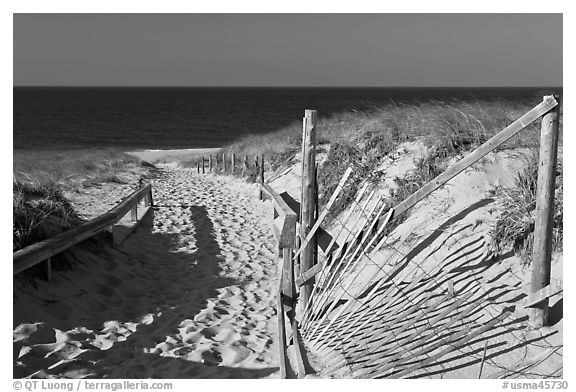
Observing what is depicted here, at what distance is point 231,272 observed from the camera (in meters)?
6.46

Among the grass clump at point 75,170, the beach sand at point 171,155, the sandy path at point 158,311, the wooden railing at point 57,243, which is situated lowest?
the beach sand at point 171,155

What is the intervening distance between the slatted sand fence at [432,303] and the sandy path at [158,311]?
2.02 feet

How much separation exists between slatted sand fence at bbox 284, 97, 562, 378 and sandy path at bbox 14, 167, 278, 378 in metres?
0.62

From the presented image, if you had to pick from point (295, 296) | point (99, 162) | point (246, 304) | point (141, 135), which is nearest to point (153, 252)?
point (246, 304)

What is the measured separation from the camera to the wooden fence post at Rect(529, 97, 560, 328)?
4.10m

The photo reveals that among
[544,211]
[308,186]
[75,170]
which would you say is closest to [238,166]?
[75,170]

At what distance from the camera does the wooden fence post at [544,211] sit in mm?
4102

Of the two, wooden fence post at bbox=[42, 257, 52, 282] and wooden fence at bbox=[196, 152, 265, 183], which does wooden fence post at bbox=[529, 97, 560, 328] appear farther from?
wooden fence at bbox=[196, 152, 265, 183]

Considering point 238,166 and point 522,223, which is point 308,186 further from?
point 238,166

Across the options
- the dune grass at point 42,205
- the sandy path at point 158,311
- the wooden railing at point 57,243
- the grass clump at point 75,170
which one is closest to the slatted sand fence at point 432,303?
the sandy path at point 158,311

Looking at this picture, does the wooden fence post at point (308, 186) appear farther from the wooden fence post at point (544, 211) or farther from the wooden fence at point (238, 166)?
the wooden fence at point (238, 166)

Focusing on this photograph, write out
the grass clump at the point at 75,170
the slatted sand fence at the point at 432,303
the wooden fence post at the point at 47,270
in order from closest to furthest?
the slatted sand fence at the point at 432,303
the wooden fence post at the point at 47,270
the grass clump at the point at 75,170
